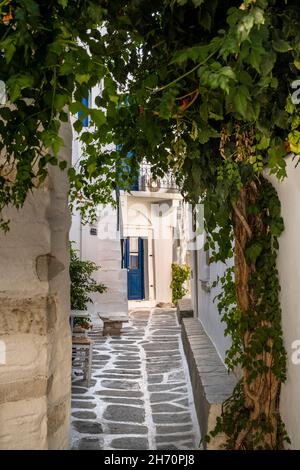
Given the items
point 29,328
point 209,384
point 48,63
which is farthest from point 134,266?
Answer: point 48,63

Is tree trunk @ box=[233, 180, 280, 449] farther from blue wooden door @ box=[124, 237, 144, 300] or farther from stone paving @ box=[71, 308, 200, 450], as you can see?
blue wooden door @ box=[124, 237, 144, 300]

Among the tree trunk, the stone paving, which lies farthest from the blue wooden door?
the tree trunk

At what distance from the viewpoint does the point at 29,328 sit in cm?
184

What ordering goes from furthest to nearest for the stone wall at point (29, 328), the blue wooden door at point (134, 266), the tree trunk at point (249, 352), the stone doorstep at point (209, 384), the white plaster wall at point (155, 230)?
the blue wooden door at point (134, 266) < the white plaster wall at point (155, 230) < the stone doorstep at point (209, 384) < the tree trunk at point (249, 352) < the stone wall at point (29, 328)

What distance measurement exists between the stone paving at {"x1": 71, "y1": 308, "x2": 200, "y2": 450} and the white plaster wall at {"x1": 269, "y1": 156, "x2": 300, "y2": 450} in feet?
4.93

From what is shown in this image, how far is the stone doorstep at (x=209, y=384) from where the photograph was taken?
355cm

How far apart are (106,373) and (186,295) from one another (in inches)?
359

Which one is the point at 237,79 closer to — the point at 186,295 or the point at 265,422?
the point at 265,422

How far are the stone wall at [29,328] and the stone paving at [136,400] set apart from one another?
240 centimetres

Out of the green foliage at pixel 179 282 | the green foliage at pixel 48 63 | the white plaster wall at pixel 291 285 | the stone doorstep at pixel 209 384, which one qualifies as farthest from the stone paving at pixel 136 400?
the green foliage at pixel 179 282

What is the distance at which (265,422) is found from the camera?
3.00 m

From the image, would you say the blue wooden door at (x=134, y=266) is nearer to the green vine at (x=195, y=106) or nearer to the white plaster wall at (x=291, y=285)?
the green vine at (x=195, y=106)

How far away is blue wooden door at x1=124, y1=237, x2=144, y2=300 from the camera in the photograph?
Answer: 17.6m

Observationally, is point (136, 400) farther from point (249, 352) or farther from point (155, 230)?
point (155, 230)
